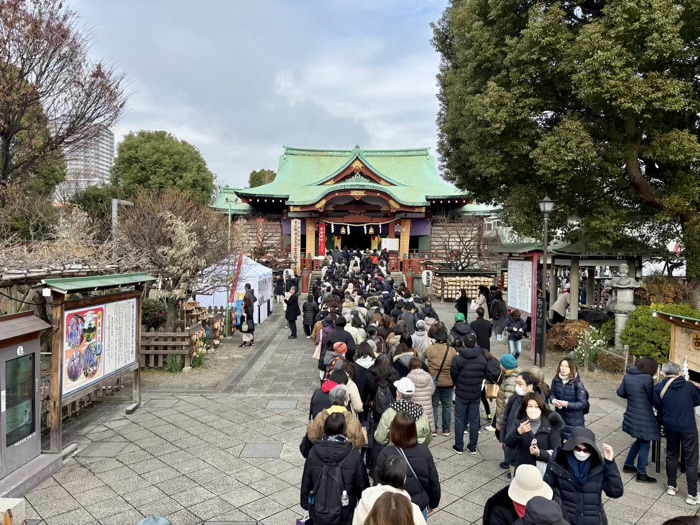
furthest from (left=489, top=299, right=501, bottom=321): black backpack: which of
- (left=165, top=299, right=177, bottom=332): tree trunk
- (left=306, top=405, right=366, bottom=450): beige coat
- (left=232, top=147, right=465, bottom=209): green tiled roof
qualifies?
(left=232, top=147, right=465, bottom=209): green tiled roof

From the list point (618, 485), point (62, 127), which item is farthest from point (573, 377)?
point (62, 127)

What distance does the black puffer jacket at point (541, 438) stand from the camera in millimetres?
3842

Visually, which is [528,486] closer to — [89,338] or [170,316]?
[89,338]

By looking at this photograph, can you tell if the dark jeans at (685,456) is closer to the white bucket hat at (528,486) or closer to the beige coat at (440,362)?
the beige coat at (440,362)

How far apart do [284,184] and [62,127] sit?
803 inches

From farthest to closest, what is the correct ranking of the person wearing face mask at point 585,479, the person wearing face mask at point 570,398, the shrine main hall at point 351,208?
the shrine main hall at point 351,208, the person wearing face mask at point 570,398, the person wearing face mask at point 585,479

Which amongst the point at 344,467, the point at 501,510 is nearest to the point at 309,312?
the point at 344,467

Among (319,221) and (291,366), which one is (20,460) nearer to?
(291,366)

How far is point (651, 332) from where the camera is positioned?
31.2 feet

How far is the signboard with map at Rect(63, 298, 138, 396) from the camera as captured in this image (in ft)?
19.0

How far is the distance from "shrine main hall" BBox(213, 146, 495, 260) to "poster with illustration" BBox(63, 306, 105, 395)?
20038mm

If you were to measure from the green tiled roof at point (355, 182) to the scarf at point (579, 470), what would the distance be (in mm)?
24666

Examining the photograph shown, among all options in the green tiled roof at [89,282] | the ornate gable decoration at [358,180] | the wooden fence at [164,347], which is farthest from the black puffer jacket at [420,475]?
the ornate gable decoration at [358,180]

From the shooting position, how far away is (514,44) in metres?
10.2
